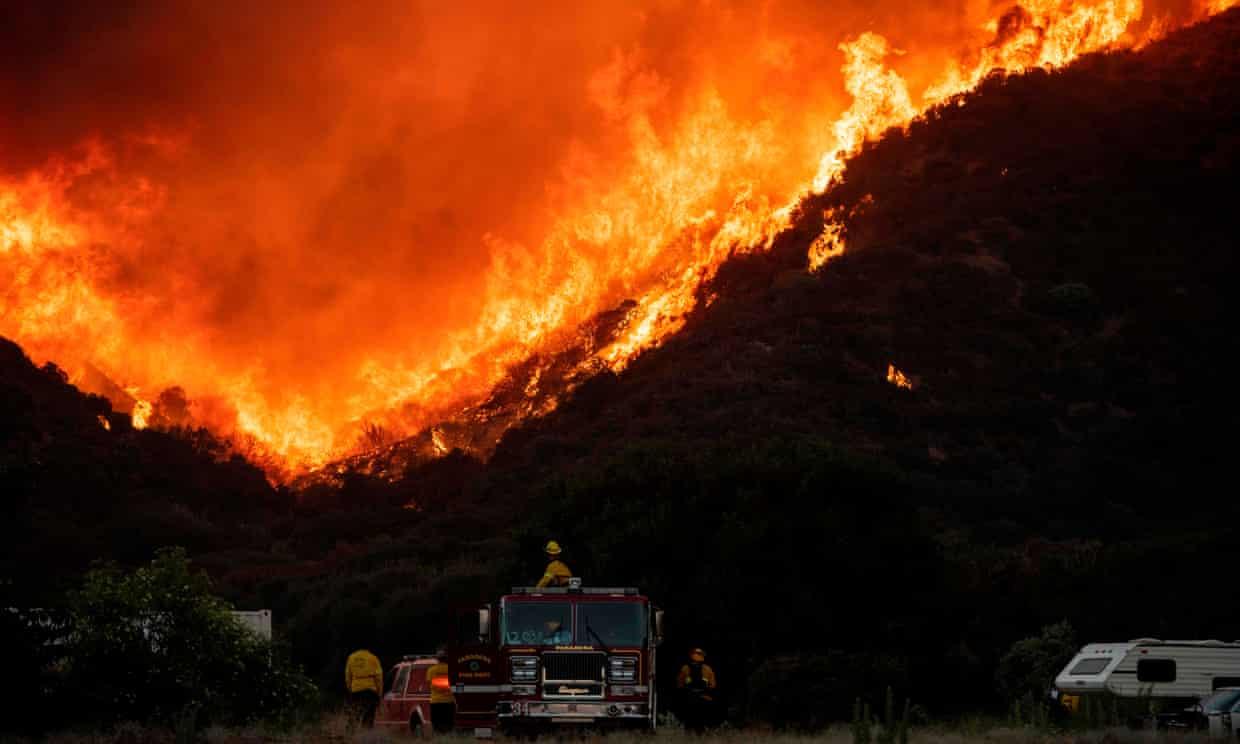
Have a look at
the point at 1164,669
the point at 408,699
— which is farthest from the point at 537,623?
the point at 1164,669

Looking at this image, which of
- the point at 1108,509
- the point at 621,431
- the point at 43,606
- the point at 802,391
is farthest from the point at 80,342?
the point at 43,606

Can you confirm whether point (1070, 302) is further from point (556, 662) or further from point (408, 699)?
point (556, 662)

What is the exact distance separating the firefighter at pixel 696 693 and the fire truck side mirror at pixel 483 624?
366 centimetres

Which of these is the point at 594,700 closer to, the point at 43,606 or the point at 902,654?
the point at 43,606

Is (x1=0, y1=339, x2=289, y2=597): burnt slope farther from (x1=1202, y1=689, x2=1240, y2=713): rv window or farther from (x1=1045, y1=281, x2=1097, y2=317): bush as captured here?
(x1=1202, y1=689, x2=1240, y2=713): rv window

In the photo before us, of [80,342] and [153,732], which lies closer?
[153,732]

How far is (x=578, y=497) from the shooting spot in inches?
2549

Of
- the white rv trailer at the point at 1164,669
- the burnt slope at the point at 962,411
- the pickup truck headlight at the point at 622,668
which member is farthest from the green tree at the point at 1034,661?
the pickup truck headlight at the point at 622,668

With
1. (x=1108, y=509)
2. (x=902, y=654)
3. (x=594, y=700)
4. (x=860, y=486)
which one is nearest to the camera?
(x=594, y=700)

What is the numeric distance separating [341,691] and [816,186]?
82959 mm

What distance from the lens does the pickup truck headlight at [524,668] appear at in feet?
108

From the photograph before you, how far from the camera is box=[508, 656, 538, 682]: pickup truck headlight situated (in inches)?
1292

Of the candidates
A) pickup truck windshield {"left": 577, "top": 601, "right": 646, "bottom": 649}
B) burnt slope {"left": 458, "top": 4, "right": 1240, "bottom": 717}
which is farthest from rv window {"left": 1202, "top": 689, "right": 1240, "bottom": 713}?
burnt slope {"left": 458, "top": 4, "right": 1240, "bottom": 717}

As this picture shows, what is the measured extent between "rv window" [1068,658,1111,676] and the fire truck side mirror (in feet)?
43.9
